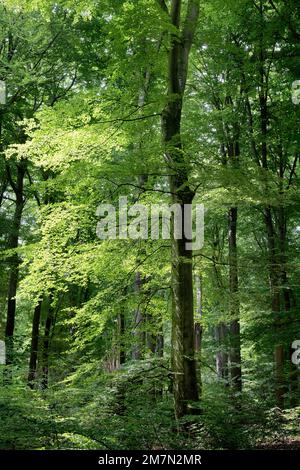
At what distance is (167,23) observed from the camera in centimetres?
684

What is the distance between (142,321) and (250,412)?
365 centimetres

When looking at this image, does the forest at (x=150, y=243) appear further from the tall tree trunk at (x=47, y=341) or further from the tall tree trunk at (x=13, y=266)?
the tall tree trunk at (x=47, y=341)

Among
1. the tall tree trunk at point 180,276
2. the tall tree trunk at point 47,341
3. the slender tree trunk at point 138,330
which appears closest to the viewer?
the tall tree trunk at point 180,276

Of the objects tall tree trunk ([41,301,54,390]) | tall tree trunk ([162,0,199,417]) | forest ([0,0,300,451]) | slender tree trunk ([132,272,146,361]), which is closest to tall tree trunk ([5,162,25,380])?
tall tree trunk ([41,301,54,390])

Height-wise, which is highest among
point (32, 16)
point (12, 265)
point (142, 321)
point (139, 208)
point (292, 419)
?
point (32, 16)

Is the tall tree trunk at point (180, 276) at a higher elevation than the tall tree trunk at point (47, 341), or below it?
higher

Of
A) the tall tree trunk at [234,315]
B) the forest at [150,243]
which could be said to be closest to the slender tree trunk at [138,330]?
the forest at [150,243]

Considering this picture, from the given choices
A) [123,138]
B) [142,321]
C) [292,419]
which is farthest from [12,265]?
[292,419]

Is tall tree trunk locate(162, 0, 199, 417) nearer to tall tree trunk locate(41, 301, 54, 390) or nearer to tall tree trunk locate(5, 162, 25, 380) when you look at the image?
tall tree trunk locate(5, 162, 25, 380)

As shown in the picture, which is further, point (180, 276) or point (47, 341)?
point (47, 341)

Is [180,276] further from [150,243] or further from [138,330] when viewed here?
[138,330]

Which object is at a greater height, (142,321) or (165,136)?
(165,136)

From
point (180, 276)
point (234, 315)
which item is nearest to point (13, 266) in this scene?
point (234, 315)
